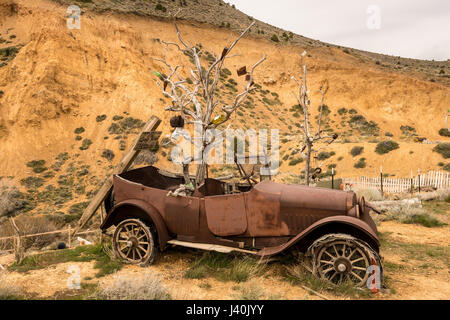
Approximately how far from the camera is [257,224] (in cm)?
475

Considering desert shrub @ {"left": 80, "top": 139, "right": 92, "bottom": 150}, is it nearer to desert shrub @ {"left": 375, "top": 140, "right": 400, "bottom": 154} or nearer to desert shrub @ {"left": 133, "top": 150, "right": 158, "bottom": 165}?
desert shrub @ {"left": 133, "top": 150, "right": 158, "bottom": 165}

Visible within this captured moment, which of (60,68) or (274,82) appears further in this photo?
(274,82)

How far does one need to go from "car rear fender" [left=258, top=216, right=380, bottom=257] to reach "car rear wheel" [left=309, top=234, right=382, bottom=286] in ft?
0.55

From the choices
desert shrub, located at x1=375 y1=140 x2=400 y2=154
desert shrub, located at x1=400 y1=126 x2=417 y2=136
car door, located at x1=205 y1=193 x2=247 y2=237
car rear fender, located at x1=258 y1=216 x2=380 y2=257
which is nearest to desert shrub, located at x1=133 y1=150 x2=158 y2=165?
desert shrub, located at x1=375 y1=140 x2=400 y2=154

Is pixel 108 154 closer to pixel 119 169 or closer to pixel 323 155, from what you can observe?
pixel 323 155

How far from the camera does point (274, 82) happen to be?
136ft

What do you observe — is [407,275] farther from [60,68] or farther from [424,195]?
[60,68]

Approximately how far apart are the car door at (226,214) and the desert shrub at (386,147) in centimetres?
2151

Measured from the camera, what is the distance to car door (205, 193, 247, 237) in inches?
190

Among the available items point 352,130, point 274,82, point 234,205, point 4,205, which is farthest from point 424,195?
point 274,82

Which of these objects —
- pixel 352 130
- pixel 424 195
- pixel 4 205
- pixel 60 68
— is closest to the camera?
pixel 424 195

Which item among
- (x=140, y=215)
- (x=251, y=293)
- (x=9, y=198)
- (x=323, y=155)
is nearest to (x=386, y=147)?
(x=323, y=155)

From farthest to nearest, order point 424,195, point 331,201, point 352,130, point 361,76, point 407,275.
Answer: point 361,76 < point 352,130 < point 424,195 < point 407,275 < point 331,201

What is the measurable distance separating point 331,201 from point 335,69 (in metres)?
41.5
